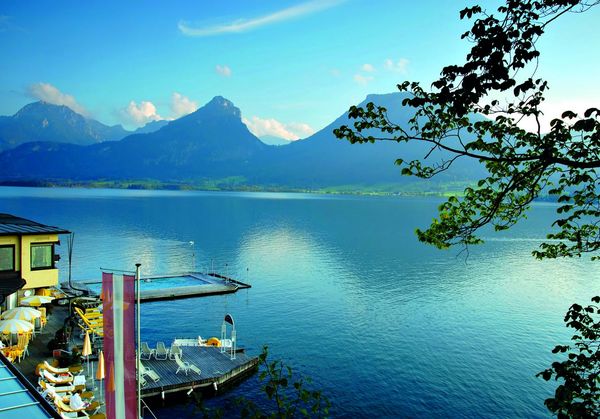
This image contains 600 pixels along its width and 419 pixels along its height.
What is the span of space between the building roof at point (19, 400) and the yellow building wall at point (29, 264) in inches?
929

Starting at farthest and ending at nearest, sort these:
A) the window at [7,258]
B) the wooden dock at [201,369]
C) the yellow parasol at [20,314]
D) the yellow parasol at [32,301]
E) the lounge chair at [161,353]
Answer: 1. the yellow parasol at [32,301]
2. the window at [7,258]
3. the lounge chair at [161,353]
4. the yellow parasol at [20,314]
5. the wooden dock at [201,369]

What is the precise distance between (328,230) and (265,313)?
85661 millimetres

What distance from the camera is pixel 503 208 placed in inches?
420

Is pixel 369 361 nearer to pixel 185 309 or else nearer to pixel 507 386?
pixel 507 386

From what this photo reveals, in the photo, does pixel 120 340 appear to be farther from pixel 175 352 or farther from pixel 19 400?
pixel 175 352

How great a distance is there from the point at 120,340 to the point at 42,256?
2281cm

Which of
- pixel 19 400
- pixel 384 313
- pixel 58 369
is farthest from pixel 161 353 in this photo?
pixel 384 313

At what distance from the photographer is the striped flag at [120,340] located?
15.2 metres

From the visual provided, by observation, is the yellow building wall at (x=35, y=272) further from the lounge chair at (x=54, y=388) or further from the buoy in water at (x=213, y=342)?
the buoy in water at (x=213, y=342)

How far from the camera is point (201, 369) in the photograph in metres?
30.2

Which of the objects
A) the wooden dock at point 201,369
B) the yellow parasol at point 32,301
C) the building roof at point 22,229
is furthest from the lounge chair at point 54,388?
the building roof at point 22,229

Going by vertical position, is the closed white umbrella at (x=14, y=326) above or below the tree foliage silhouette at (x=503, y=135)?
below

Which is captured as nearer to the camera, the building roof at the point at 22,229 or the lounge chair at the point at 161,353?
the lounge chair at the point at 161,353

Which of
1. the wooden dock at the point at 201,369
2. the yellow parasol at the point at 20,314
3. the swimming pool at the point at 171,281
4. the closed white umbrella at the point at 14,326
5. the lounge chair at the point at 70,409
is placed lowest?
the swimming pool at the point at 171,281
